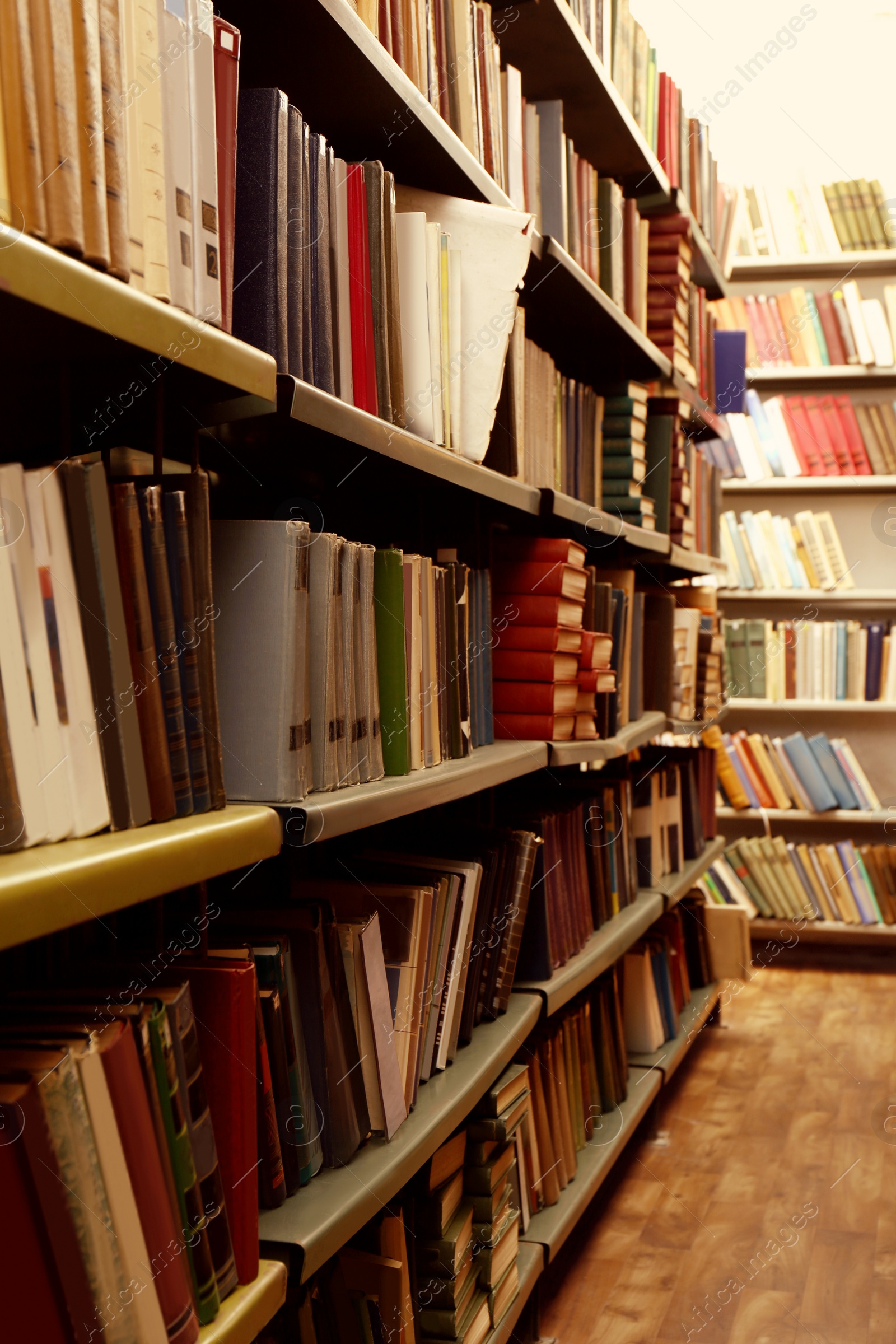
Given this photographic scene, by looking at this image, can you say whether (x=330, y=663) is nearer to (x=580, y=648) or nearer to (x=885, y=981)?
(x=580, y=648)

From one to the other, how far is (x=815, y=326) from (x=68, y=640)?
4152mm

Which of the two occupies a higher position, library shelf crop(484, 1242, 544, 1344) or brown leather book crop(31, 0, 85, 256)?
brown leather book crop(31, 0, 85, 256)

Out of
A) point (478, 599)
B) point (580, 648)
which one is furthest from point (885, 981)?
point (478, 599)

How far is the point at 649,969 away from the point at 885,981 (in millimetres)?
1719

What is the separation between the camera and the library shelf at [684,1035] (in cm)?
266

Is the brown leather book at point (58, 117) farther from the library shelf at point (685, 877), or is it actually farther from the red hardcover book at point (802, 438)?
the red hardcover book at point (802, 438)

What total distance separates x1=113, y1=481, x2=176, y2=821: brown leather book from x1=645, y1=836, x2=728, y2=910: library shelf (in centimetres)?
207

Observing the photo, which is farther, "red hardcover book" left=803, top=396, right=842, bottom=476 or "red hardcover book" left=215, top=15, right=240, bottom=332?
"red hardcover book" left=803, top=396, right=842, bottom=476

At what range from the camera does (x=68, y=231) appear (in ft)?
2.48

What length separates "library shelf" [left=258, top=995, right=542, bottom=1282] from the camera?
1047 mm

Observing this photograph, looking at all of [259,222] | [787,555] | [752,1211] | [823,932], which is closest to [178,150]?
[259,222]

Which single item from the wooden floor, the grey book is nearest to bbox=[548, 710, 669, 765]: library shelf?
the wooden floor

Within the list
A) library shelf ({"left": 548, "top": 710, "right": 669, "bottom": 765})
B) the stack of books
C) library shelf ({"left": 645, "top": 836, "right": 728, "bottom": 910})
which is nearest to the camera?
library shelf ({"left": 548, "top": 710, "right": 669, "bottom": 765})

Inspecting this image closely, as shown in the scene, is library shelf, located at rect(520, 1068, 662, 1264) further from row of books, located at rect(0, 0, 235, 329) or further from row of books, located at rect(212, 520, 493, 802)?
row of books, located at rect(0, 0, 235, 329)
